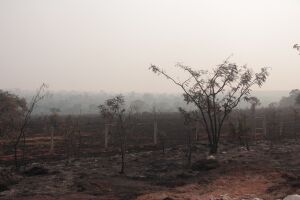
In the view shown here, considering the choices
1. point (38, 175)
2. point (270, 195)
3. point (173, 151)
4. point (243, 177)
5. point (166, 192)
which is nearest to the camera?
point (270, 195)

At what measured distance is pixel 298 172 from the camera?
16.4 m

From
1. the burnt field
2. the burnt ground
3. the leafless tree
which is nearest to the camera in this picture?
the burnt ground

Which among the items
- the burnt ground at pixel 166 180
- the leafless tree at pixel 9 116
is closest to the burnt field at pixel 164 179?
the burnt ground at pixel 166 180

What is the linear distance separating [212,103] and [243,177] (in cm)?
927

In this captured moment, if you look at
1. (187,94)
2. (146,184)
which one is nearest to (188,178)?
(146,184)

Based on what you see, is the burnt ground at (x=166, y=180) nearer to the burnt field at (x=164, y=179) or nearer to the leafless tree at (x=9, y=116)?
the burnt field at (x=164, y=179)

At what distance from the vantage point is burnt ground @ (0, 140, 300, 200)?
527 inches

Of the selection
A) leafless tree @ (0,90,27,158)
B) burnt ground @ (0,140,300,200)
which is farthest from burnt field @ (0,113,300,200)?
leafless tree @ (0,90,27,158)

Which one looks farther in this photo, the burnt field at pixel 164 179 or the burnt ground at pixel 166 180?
the burnt field at pixel 164 179

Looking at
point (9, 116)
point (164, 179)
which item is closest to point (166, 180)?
point (164, 179)

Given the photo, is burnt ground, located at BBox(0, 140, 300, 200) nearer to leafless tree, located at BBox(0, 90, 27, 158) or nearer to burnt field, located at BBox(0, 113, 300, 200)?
burnt field, located at BBox(0, 113, 300, 200)

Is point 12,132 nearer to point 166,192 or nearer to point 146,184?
point 146,184

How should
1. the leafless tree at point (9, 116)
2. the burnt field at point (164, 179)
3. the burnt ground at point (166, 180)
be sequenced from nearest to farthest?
1. the burnt ground at point (166, 180)
2. the burnt field at point (164, 179)
3. the leafless tree at point (9, 116)

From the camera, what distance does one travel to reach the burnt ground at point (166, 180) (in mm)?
13398
